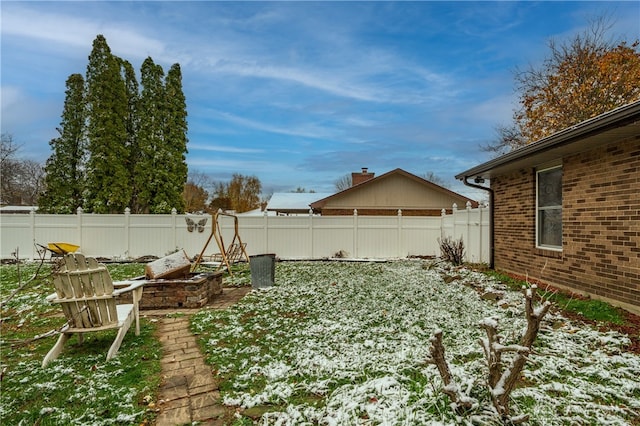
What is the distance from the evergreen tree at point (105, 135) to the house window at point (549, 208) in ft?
49.0

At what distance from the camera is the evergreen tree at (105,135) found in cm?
1441

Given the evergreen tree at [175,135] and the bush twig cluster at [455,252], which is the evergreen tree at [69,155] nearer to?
the evergreen tree at [175,135]

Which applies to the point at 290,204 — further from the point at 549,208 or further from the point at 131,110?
the point at 549,208

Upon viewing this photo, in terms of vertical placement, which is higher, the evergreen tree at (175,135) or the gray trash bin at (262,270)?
the evergreen tree at (175,135)

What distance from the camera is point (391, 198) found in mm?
17641

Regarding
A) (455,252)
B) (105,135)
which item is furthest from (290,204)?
(455,252)

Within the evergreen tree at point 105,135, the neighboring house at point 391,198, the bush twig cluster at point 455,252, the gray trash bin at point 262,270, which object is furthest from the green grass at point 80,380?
the neighboring house at point 391,198

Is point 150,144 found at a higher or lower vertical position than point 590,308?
higher

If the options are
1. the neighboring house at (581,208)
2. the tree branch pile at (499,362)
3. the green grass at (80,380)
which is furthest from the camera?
the neighboring house at (581,208)

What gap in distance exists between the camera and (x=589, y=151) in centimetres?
535

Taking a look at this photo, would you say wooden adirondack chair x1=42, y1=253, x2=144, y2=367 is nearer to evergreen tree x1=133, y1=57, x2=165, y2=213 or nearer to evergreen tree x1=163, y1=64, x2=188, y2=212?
evergreen tree x1=133, y1=57, x2=165, y2=213

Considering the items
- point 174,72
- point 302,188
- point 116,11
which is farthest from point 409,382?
point 302,188

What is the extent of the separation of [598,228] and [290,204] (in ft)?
58.5

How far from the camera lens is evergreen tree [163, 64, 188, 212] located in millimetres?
16062
